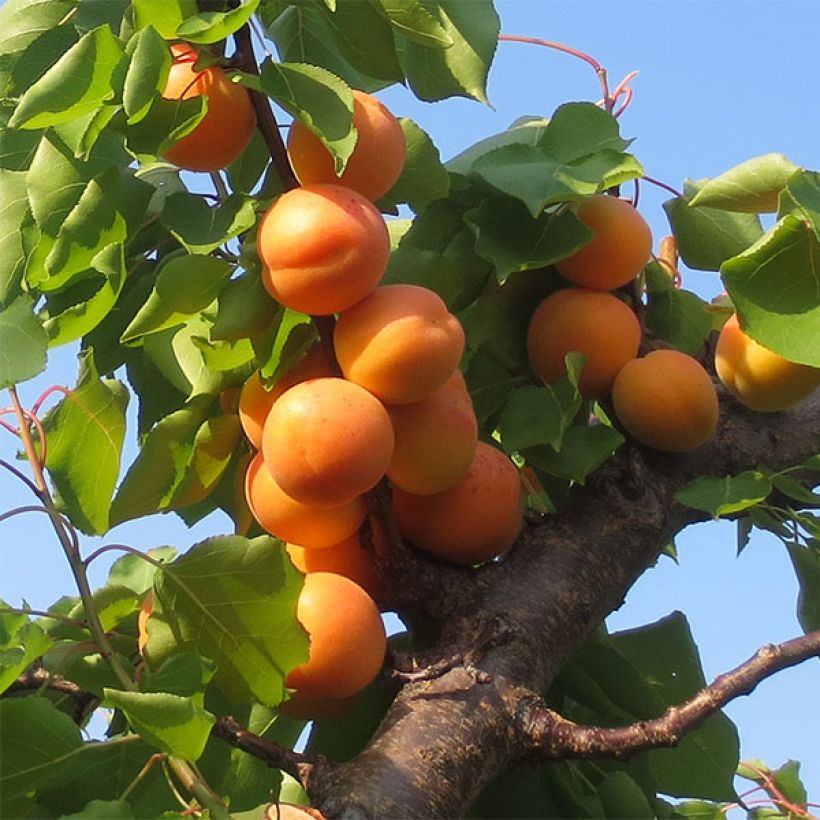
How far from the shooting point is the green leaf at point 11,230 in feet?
4.03

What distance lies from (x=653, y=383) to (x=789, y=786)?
693 mm

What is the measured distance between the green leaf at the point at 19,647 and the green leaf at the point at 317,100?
423mm

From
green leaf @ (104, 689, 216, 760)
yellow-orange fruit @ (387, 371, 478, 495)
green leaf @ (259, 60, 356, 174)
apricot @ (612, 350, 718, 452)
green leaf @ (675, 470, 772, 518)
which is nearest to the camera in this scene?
green leaf @ (104, 689, 216, 760)

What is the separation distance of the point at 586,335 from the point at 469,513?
0.85 feet

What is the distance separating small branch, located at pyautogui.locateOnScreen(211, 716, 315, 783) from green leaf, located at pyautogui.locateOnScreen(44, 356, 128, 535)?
223mm

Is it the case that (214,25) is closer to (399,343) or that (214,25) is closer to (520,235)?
(399,343)

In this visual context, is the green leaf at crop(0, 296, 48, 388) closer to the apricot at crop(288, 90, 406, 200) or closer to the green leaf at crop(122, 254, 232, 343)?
the green leaf at crop(122, 254, 232, 343)

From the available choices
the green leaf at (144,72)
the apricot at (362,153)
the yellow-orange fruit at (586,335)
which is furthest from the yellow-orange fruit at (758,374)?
the green leaf at (144,72)

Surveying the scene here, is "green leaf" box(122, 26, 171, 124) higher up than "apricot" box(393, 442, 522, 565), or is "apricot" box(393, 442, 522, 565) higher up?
"green leaf" box(122, 26, 171, 124)

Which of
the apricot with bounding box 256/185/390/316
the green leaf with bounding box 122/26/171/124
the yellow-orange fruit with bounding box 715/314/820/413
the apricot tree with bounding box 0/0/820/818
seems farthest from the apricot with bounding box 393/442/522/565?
the green leaf with bounding box 122/26/171/124

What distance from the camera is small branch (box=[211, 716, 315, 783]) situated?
3.39 ft

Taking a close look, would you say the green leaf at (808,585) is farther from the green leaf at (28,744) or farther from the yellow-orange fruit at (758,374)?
the green leaf at (28,744)

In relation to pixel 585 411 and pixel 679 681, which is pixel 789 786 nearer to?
pixel 679 681

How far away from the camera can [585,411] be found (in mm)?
1387
